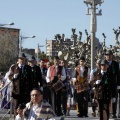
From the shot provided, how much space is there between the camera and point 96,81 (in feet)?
40.5

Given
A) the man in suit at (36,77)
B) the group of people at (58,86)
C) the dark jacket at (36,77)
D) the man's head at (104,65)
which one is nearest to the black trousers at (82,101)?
the group of people at (58,86)

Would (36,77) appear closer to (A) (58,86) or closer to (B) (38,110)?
(A) (58,86)

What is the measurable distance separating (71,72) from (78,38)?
3199cm

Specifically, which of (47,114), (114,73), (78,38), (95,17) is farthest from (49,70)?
(78,38)

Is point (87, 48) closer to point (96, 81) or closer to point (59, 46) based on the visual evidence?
point (59, 46)

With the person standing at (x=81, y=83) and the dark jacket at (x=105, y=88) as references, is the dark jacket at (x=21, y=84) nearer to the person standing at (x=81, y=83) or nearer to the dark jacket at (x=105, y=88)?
the dark jacket at (x=105, y=88)

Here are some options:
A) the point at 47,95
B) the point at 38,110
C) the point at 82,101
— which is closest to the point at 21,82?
the point at 47,95

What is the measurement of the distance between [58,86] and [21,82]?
7.98ft

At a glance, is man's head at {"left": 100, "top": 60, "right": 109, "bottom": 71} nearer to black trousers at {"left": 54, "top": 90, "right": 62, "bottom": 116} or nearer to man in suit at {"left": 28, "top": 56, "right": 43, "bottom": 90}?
man in suit at {"left": 28, "top": 56, "right": 43, "bottom": 90}

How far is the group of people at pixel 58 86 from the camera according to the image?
844 cm

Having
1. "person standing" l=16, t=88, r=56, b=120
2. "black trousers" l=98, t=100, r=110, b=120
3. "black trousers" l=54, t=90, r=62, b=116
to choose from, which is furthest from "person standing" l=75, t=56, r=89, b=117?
"person standing" l=16, t=88, r=56, b=120

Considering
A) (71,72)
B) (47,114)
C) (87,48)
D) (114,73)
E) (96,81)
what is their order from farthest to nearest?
(87,48) < (71,72) < (114,73) < (96,81) < (47,114)

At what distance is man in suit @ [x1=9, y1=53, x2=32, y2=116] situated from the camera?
40.5ft

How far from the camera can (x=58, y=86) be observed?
47.9 feet
